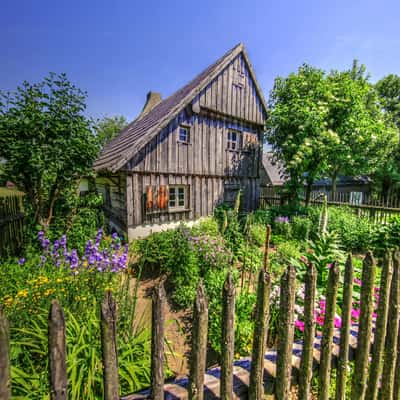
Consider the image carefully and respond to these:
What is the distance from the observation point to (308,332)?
4.09ft

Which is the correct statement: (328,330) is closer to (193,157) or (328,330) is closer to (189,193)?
(189,193)

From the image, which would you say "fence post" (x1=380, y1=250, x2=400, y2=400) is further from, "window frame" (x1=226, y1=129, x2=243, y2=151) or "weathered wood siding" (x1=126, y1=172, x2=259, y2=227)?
"window frame" (x1=226, y1=129, x2=243, y2=151)

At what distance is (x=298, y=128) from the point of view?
359 inches

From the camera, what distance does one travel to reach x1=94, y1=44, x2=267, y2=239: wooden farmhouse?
23.7 feet

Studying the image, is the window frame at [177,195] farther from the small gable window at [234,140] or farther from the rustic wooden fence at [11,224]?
the rustic wooden fence at [11,224]

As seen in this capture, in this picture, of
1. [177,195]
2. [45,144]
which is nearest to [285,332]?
[45,144]

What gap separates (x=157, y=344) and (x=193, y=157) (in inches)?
314

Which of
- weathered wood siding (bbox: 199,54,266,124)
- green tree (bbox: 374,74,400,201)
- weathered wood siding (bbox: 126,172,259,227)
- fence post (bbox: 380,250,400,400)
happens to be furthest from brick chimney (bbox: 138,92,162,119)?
green tree (bbox: 374,74,400,201)

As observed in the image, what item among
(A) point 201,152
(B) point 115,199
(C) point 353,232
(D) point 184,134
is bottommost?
(C) point 353,232

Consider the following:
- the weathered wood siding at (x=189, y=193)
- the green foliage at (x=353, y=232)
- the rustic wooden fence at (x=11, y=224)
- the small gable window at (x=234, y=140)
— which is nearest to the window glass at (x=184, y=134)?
the weathered wood siding at (x=189, y=193)

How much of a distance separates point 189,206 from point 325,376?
23.9 feet

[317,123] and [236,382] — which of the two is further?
[317,123]

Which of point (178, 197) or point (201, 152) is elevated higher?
point (201, 152)

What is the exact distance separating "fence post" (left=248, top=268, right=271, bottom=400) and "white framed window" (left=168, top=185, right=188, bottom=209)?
277 inches
